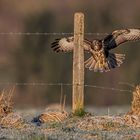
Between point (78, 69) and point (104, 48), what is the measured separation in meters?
1.12

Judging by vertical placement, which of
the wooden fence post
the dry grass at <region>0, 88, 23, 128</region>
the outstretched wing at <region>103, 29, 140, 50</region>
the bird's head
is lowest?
the dry grass at <region>0, 88, 23, 128</region>

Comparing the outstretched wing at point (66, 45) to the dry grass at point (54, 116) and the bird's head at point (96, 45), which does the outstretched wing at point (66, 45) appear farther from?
the dry grass at point (54, 116)

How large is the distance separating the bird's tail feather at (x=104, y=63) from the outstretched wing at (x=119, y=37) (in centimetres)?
23

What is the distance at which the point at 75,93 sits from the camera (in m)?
18.5

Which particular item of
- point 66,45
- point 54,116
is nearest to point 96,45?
point 66,45

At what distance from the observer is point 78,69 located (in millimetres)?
18672

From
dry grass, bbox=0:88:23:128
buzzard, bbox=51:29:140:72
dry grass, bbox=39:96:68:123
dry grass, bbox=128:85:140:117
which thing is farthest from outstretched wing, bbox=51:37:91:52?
dry grass, bbox=0:88:23:128

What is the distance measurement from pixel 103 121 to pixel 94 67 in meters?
2.75

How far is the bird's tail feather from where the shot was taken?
64.4ft

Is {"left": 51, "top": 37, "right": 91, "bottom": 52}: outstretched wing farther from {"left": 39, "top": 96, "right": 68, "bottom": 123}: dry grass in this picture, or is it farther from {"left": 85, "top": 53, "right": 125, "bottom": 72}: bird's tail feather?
{"left": 39, "top": 96, "right": 68, "bottom": 123}: dry grass

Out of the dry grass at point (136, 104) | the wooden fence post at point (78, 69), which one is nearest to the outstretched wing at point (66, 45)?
the wooden fence post at point (78, 69)

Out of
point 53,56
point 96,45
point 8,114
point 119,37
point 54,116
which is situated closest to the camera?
point 8,114

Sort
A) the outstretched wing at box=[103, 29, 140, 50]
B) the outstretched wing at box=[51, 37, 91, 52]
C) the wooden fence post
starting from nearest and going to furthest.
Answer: the wooden fence post → the outstretched wing at box=[51, 37, 91, 52] → the outstretched wing at box=[103, 29, 140, 50]

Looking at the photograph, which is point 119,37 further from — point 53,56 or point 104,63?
point 53,56
